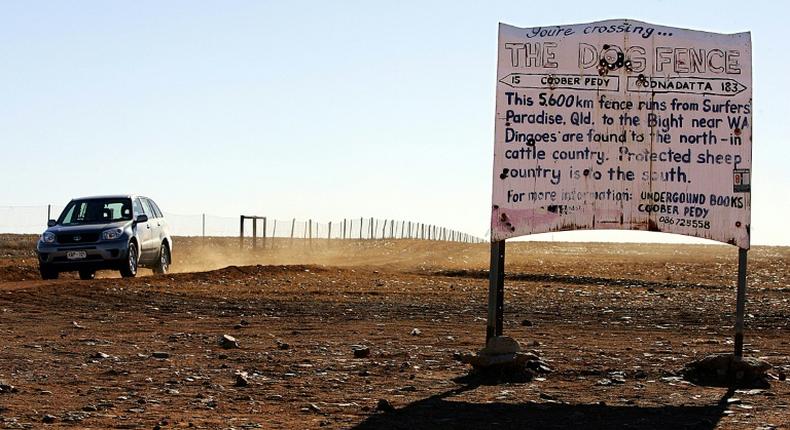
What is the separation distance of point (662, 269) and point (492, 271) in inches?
997

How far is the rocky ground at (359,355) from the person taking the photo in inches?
367

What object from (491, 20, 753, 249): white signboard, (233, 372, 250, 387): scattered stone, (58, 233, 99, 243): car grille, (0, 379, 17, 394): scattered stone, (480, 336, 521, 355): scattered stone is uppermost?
(491, 20, 753, 249): white signboard

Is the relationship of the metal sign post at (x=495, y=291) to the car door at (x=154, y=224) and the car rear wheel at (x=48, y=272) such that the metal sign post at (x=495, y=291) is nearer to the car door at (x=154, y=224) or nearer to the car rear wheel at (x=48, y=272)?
the car rear wheel at (x=48, y=272)

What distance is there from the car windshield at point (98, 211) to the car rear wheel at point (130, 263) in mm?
689

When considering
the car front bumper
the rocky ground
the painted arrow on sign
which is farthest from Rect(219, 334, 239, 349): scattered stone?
the car front bumper

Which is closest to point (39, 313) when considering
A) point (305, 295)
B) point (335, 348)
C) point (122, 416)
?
point (305, 295)

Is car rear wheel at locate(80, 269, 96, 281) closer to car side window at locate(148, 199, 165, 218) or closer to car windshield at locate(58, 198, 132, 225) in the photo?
car windshield at locate(58, 198, 132, 225)

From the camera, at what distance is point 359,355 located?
1255cm

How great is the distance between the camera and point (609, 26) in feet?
38.2

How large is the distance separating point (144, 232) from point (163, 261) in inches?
62.9

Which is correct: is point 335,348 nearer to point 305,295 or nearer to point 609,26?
point 609,26

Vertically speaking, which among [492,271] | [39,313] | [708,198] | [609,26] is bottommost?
[39,313]

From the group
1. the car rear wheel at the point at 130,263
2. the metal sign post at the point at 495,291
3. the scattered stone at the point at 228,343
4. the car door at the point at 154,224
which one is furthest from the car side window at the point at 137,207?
the metal sign post at the point at 495,291

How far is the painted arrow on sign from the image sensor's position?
38.0ft
